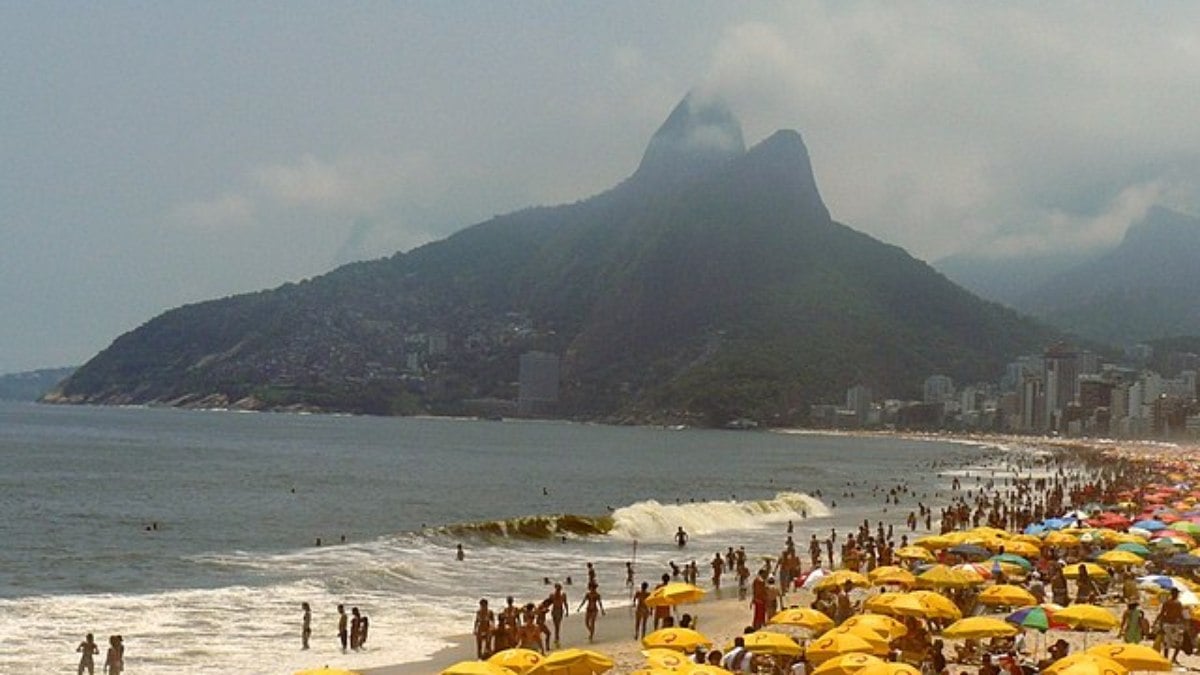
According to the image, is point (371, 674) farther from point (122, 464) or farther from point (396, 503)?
point (122, 464)

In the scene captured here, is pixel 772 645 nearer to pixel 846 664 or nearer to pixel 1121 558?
pixel 846 664

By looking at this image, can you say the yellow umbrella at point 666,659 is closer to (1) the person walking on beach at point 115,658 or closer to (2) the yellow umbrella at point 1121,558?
(1) the person walking on beach at point 115,658

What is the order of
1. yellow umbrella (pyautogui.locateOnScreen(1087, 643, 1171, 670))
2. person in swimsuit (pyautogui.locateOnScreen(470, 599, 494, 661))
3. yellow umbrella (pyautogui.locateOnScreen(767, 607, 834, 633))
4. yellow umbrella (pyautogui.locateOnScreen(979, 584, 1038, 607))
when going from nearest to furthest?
yellow umbrella (pyautogui.locateOnScreen(1087, 643, 1171, 670)) → yellow umbrella (pyautogui.locateOnScreen(767, 607, 834, 633)) → yellow umbrella (pyautogui.locateOnScreen(979, 584, 1038, 607)) → person in swimsuit (pyautogui.locateOnScreen(470, 599, 494, 661))

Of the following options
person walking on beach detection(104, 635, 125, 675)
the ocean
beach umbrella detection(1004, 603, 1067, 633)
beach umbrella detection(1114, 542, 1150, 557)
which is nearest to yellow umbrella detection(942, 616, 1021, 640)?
beach umbrella detection(1004, 603, 1067, 633)

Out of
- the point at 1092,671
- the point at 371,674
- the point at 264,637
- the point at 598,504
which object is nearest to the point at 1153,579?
the point at 1092,671

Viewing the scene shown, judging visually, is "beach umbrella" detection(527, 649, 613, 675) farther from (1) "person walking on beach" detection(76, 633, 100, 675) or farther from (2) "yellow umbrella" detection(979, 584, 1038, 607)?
(1) "person walking on beach" detection(76, 633, 100, 675)

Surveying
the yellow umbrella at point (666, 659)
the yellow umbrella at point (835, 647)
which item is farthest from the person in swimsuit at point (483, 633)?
the yellow umbrella at point (835, 647)
